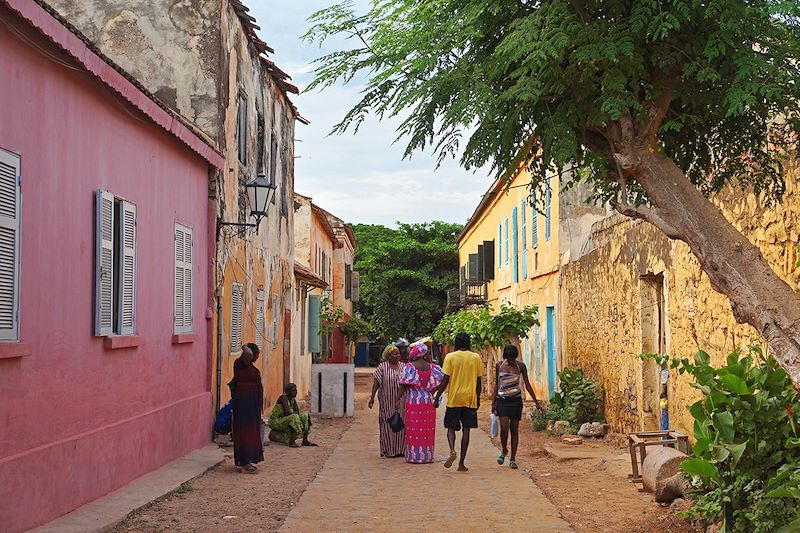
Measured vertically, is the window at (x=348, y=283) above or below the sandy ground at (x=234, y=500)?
above

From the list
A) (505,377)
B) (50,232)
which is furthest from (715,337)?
(50,232)

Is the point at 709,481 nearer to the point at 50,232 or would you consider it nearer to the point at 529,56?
the point at 529,56

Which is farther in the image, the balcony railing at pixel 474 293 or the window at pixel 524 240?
the balcony railing at pixel 474 293

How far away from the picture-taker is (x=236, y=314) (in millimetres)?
16875

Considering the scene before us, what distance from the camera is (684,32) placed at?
7.22 m

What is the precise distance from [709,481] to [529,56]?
321cm

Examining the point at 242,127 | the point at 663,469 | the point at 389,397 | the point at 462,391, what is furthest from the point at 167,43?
the point at 663,469

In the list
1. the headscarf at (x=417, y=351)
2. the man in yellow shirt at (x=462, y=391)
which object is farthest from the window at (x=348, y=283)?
the man in yellow shirt at (x=462, y=391)

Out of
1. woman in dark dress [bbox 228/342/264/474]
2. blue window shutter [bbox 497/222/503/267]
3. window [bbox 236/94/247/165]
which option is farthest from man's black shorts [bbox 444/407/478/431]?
blue window shutter [bbox 497/222/503/267]

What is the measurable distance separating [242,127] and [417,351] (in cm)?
598

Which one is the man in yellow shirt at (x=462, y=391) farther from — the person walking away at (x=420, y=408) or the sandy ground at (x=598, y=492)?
the sandy ground at (x=598, y=492)

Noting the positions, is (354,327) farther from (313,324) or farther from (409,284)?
(409,284)

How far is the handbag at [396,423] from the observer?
1314 cm

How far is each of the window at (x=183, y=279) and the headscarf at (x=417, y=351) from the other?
9.68 feet
